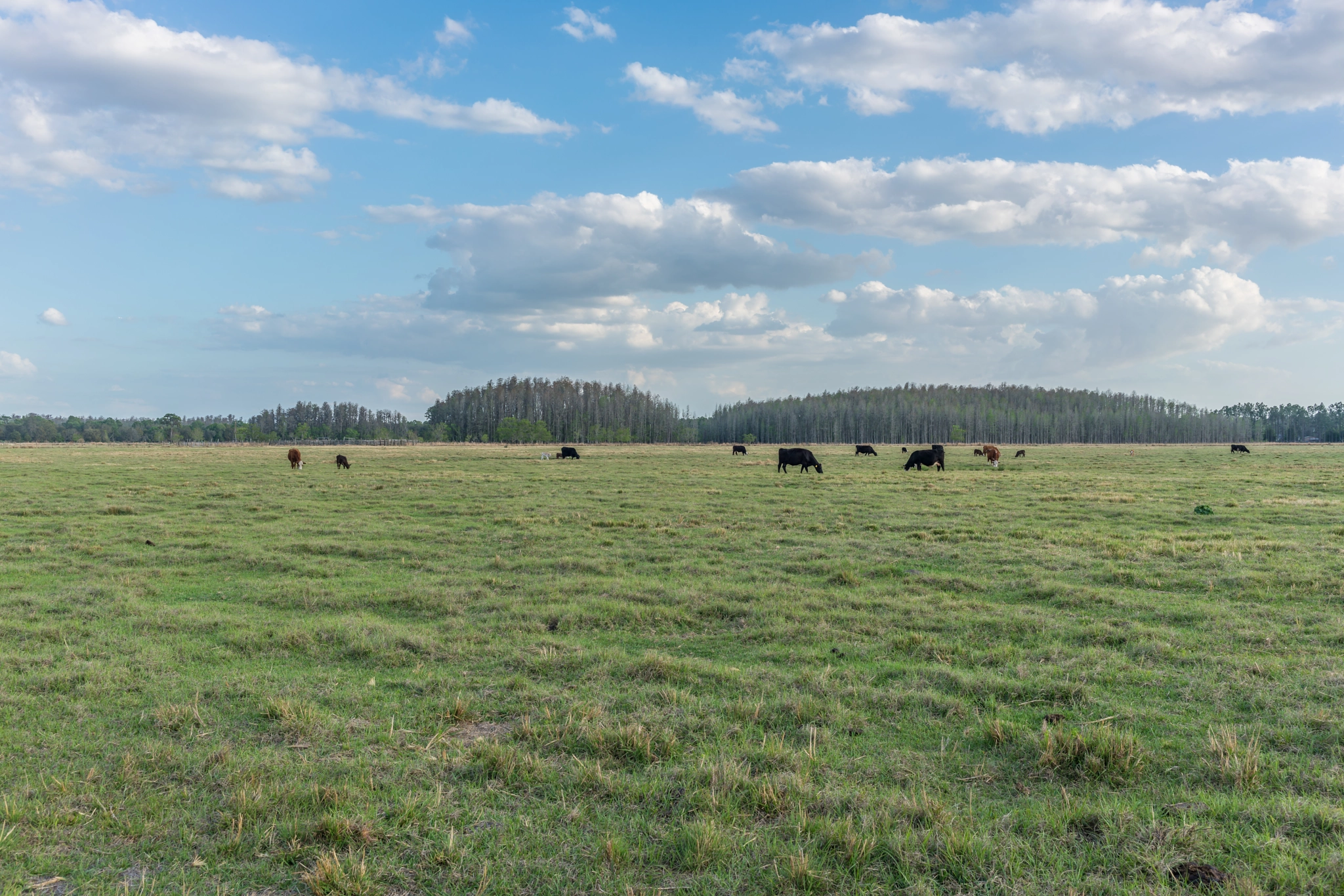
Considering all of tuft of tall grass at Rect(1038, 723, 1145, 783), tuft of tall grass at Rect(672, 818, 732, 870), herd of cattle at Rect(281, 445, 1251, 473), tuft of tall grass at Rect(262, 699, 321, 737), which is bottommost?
tuft of tall grass at Rect(262, 699, 321, 737)

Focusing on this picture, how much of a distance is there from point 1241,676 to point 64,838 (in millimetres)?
10359

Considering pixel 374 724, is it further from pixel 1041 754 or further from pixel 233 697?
pixel 1041 754

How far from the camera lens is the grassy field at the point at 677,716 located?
435cm

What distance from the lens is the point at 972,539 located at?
54.8 feet

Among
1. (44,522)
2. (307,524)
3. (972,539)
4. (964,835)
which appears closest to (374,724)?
(964,835)

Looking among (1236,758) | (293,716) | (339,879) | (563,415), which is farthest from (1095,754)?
(563,415)

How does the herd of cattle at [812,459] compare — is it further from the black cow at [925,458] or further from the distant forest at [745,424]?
the distant forest at [745,424]

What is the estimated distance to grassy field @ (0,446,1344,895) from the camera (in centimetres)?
435

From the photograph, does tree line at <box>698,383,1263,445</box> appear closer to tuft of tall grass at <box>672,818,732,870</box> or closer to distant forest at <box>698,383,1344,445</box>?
distant forest at <box>698,383,1344,445</box>

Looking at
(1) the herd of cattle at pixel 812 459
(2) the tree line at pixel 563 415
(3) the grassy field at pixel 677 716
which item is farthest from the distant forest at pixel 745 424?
(3) the grassy field at pixel 677 716

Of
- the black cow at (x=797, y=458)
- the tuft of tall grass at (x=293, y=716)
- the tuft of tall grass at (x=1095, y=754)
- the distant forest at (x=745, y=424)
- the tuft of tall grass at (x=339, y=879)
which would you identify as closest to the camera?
the tuft of tall grass at (x=339, y=879)

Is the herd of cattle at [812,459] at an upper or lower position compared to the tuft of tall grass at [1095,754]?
upper

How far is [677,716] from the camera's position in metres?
6.56

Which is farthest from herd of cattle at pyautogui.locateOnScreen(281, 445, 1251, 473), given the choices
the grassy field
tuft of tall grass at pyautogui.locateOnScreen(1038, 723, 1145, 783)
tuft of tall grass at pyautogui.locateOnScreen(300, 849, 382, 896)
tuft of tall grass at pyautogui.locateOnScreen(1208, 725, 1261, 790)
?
tuft of tall grass at pyautogui.locateOnScreen(300, 849, 382, 896)
